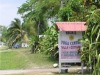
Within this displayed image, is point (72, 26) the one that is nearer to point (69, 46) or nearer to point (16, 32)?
point (69, 46)

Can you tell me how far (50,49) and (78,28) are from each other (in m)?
6.93

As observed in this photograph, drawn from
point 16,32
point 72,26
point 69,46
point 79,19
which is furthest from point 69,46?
point 16,32

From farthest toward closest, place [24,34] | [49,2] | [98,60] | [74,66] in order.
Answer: [24,34] < [49,2] < [74,66] < [98,60]

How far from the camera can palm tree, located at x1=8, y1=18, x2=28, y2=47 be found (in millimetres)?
65250

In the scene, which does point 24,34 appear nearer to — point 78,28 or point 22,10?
point 22,10

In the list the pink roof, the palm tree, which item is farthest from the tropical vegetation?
the palm tree

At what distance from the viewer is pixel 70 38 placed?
18797 millimetres

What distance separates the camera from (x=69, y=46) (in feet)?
61.5

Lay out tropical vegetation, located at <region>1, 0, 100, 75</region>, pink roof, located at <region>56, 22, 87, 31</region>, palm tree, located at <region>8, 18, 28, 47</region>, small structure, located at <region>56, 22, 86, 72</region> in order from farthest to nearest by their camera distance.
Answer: palm tree, located at <region>8, 18, 28, 47</region>, small structure, located at <region>56, 22, 86, 72</region>, pink roof, located at <region>56, 22, 87, 31</region>, tropical vegetation, located at <region>1, 0, 100, 75</region>

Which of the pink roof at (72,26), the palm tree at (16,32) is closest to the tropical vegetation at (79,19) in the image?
the pink roof at (72,26)

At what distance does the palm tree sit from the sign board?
46.3 meters

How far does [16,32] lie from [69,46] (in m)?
47.6

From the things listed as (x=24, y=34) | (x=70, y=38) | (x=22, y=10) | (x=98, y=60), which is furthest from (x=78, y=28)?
(x=24, y=34)

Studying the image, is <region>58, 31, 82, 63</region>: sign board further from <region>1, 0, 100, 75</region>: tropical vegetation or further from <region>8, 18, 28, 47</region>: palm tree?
<region>8, 18, 28, 47</region>: palm tree
